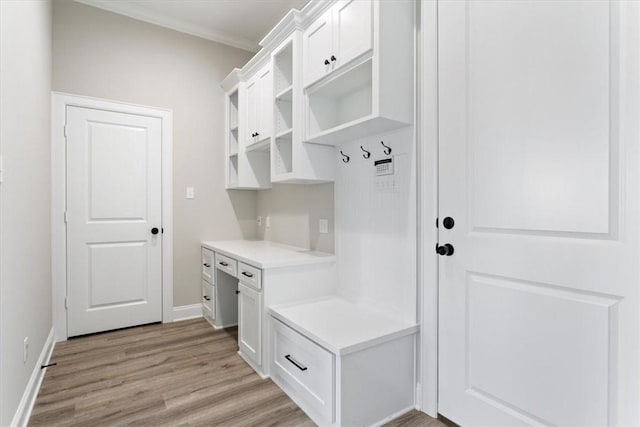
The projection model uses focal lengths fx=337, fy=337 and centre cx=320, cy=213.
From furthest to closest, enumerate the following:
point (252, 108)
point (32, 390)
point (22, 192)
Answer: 1. point (252, 108)
2. point (32, 390)
3. point (22, 192)

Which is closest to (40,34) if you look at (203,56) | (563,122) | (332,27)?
(203,56)

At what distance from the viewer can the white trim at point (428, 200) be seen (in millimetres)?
1809

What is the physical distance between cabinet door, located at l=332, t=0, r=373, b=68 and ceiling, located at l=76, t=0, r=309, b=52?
3.98 feet

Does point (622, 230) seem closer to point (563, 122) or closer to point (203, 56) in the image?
point (563, 122)

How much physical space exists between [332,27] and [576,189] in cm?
157

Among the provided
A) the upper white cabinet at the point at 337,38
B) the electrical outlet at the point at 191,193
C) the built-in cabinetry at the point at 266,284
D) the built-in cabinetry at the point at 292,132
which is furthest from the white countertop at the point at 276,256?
the upper white cabinet at the point at 337,38

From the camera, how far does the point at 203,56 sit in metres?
3.58

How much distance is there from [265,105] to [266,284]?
1542 millimetres

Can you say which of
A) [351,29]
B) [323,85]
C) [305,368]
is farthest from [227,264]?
[351,29]

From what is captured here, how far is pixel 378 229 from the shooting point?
2.17m

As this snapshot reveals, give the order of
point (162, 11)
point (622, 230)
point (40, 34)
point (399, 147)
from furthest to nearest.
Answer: point (162, 11), point (40, 34), point (399, 147), point (622, 230)

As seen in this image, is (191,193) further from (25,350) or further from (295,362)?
(295,362)

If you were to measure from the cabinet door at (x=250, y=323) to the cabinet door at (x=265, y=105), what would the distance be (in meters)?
1.29

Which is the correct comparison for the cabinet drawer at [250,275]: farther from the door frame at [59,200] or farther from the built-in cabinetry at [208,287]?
the door frame at [59,200]
